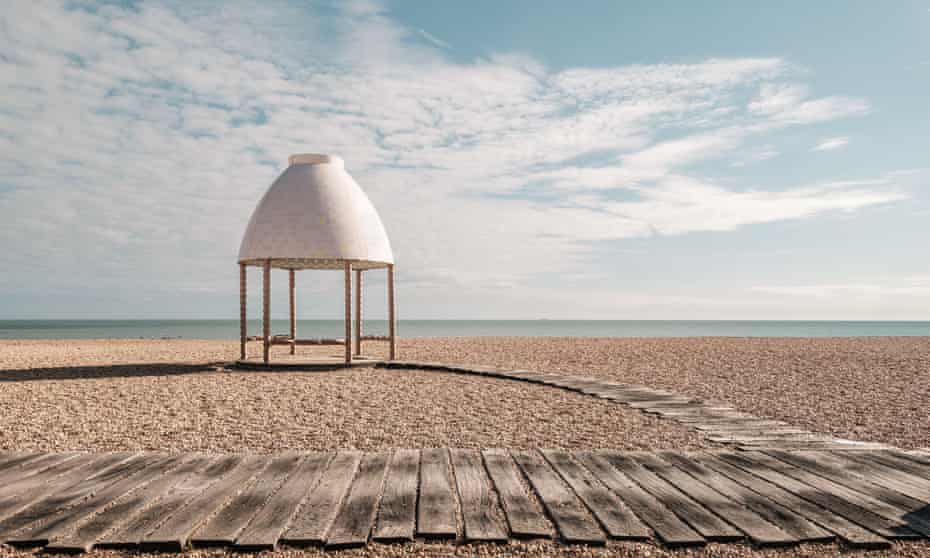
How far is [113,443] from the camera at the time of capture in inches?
281

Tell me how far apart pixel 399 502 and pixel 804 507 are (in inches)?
117

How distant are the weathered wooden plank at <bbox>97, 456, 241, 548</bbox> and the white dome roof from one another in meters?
9.07

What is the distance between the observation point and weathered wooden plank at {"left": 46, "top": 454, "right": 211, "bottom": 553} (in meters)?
3.88

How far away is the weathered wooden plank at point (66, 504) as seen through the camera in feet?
13.3

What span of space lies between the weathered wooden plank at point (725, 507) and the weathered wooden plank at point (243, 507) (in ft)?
10.5

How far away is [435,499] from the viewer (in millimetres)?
4562

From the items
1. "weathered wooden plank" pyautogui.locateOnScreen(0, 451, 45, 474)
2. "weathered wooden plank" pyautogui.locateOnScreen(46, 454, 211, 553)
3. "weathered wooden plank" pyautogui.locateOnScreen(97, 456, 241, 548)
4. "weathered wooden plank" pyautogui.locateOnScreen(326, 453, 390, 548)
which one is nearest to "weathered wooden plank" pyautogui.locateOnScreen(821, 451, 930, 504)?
"weathered wooden plank" pyautogui.locateOnScreen(326, 453, 390, 548)

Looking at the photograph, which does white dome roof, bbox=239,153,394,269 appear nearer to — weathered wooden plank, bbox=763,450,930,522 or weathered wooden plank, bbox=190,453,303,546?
weathered wooden plank, bbox=190,453,303,546

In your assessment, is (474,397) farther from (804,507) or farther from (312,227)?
(312,227)

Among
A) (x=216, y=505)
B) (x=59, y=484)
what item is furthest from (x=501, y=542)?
(x=59, y=484)

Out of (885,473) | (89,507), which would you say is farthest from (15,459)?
(885,473)

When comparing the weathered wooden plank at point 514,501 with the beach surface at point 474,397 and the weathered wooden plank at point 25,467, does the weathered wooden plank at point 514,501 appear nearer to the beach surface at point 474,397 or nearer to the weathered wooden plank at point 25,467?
the beach surface at point 474,397

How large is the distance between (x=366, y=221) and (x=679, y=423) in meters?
9.46

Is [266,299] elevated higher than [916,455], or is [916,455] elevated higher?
[266,299]
